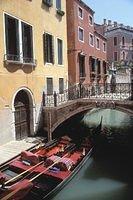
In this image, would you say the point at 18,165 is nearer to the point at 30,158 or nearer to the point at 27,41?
the point at 30,158

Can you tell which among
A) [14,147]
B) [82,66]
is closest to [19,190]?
[14,147]

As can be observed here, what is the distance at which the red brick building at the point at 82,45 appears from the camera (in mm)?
17517

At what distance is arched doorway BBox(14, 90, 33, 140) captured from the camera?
12259 millimetres

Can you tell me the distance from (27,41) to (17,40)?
39.3 inches

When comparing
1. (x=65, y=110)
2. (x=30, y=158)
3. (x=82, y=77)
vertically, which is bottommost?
(x=30, y=158)

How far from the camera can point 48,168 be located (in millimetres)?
9305

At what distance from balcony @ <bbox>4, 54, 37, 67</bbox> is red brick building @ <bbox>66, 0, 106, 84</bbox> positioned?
5.02m

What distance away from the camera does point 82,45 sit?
18.7m

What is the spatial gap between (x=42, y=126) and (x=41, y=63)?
9.24ft

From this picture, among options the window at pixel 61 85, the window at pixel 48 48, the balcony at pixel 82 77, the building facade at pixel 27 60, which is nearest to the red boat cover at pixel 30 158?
the building facade at pixel 27 60

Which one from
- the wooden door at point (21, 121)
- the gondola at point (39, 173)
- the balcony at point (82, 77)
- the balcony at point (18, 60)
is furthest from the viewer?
the balcony at point (82, 77)

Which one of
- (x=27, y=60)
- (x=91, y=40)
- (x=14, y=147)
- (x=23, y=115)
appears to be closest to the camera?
(x=14, y=147)

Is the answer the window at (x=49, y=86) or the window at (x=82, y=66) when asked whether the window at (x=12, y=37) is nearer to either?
the window at (x=49, y=86)

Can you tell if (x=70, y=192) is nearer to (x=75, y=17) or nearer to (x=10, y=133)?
(x=10, y=133)
